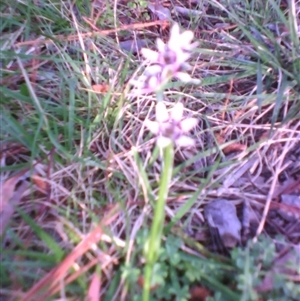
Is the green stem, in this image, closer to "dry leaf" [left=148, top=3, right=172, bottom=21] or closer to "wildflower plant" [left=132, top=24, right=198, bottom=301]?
"wildflower plant" [left=132, top=24, right=198, bottom=301]

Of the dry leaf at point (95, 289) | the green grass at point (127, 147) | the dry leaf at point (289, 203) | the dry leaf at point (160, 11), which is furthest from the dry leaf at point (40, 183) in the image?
the dry leaf at point (160, 11)

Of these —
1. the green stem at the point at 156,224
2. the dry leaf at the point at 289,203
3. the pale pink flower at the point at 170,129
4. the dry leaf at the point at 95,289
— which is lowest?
the dry leaf at the point at 95,289

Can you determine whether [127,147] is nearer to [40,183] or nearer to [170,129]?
[40,183]

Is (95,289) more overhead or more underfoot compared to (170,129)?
more underfoot

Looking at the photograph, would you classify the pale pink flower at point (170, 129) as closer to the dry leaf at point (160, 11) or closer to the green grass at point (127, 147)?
the green grass at point (127, 147)

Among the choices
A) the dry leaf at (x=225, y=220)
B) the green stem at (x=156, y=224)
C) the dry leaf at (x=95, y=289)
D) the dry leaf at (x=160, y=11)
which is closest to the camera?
the green stem at (x=156, y=224)

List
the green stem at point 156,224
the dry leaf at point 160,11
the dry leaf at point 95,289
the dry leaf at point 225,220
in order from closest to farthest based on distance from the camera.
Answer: the green stem at point 156,224 → the dry leaf at point 95,289 → the dry leaf at point 225,220 → the dry leaf at point 160,11

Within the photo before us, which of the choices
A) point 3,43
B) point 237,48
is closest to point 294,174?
point 237,48

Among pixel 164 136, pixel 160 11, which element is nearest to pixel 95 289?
pixel 164 136
